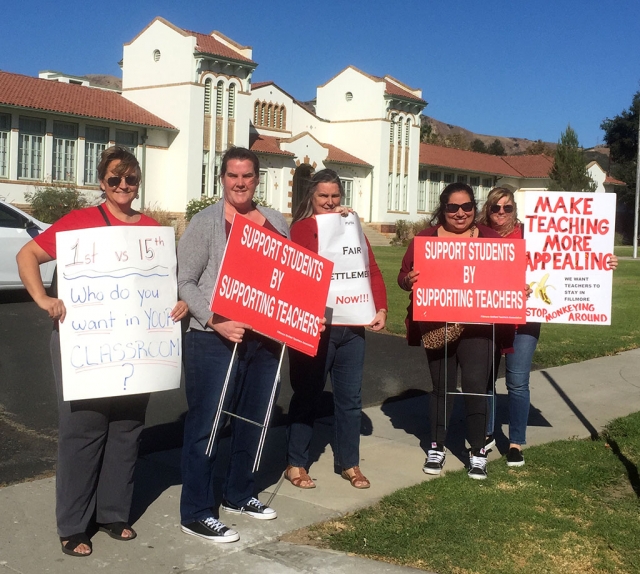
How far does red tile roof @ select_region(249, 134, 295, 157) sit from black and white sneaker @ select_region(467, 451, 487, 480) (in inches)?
1533

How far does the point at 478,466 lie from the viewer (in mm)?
5863

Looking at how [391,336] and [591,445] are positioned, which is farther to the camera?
[391,336]

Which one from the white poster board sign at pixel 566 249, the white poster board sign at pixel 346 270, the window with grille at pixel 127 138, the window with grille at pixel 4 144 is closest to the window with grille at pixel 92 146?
the window with grille at pixel 127 138

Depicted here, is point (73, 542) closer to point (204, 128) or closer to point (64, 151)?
point (64, 151)

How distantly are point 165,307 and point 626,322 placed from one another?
12956mm

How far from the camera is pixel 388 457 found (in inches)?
253

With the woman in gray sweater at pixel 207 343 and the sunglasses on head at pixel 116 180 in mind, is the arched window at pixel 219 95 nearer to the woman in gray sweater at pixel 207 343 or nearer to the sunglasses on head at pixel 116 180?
the woman in gray sweater at pixel 207 343

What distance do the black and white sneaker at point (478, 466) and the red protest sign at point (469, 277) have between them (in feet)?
3.15

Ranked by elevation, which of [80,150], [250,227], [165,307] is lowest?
[165,307]

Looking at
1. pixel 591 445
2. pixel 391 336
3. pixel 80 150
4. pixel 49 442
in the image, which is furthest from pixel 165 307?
pixel 80 150

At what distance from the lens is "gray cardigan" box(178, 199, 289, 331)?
4.56 meters

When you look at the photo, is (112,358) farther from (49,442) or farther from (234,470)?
(49,442)

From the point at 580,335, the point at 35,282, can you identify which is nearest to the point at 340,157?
the point at 580,335

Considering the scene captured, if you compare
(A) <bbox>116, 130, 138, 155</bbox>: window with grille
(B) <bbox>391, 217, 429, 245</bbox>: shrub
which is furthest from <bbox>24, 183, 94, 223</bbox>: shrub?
(B) <bbox>391, 217, 429, 245</bbox>: shrub
